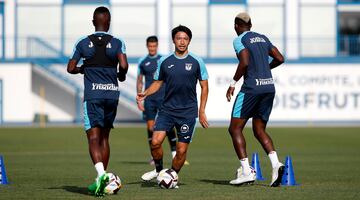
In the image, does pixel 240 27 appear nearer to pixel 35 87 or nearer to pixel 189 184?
pixel 189 184

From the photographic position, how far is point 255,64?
13.9 metres

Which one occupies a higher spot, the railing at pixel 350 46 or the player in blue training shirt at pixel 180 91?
the railing at pixel 350 46

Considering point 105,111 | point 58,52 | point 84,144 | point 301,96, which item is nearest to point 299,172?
point 105,111

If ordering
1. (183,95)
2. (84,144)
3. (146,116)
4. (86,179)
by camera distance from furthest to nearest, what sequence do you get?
(84,144), (146,116), (86,179), (183,95)

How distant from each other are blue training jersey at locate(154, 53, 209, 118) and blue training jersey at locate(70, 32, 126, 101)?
112 centimetres

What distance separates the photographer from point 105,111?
13.0 metres

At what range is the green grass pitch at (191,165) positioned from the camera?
42.0ft

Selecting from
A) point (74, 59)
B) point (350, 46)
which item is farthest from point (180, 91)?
point (350, 46)

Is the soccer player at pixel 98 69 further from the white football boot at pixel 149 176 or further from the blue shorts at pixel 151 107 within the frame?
the blue shorts at pixel 151 107

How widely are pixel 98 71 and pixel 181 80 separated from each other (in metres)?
1.42

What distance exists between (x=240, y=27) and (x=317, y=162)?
666 cm

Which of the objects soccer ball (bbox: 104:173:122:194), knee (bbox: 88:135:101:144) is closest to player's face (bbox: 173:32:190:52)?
knee (bbox: 88:135:101:144)

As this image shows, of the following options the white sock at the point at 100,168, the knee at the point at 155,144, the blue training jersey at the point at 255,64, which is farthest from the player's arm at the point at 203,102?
the white sock at the point at 100,168

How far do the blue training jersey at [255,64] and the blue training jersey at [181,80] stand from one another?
2.03ft
